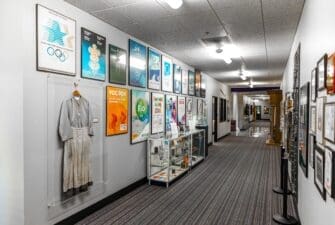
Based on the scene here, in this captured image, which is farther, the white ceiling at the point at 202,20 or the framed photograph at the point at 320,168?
the white ceiling at the point at 202,20

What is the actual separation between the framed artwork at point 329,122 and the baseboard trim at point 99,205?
3.14 metres

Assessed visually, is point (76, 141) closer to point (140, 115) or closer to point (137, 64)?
point (140, 115)

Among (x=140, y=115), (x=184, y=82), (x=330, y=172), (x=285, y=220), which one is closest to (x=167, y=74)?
(x=184, y=82)

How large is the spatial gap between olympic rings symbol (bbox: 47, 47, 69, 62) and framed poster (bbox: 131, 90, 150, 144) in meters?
1.62

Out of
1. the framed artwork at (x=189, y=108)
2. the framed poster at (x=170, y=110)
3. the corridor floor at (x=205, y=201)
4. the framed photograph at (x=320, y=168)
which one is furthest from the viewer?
the framed artwork at (x=189, y=108)

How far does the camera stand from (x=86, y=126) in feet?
11.2

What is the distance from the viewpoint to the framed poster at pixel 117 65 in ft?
13.1

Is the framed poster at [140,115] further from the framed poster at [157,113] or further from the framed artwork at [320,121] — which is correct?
the framed artwork at [320,121]

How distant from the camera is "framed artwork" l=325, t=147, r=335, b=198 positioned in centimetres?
158

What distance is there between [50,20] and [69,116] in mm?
1200

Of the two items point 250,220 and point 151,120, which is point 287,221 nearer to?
point 250,220

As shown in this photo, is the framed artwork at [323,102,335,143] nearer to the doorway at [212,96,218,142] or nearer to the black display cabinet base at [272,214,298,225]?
the black display cabinet base at [272,214,298,225]

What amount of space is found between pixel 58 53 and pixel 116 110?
55.0 inches

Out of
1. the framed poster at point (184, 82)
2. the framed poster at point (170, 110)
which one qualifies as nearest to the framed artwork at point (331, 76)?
the framed poster at point (170, 110)
